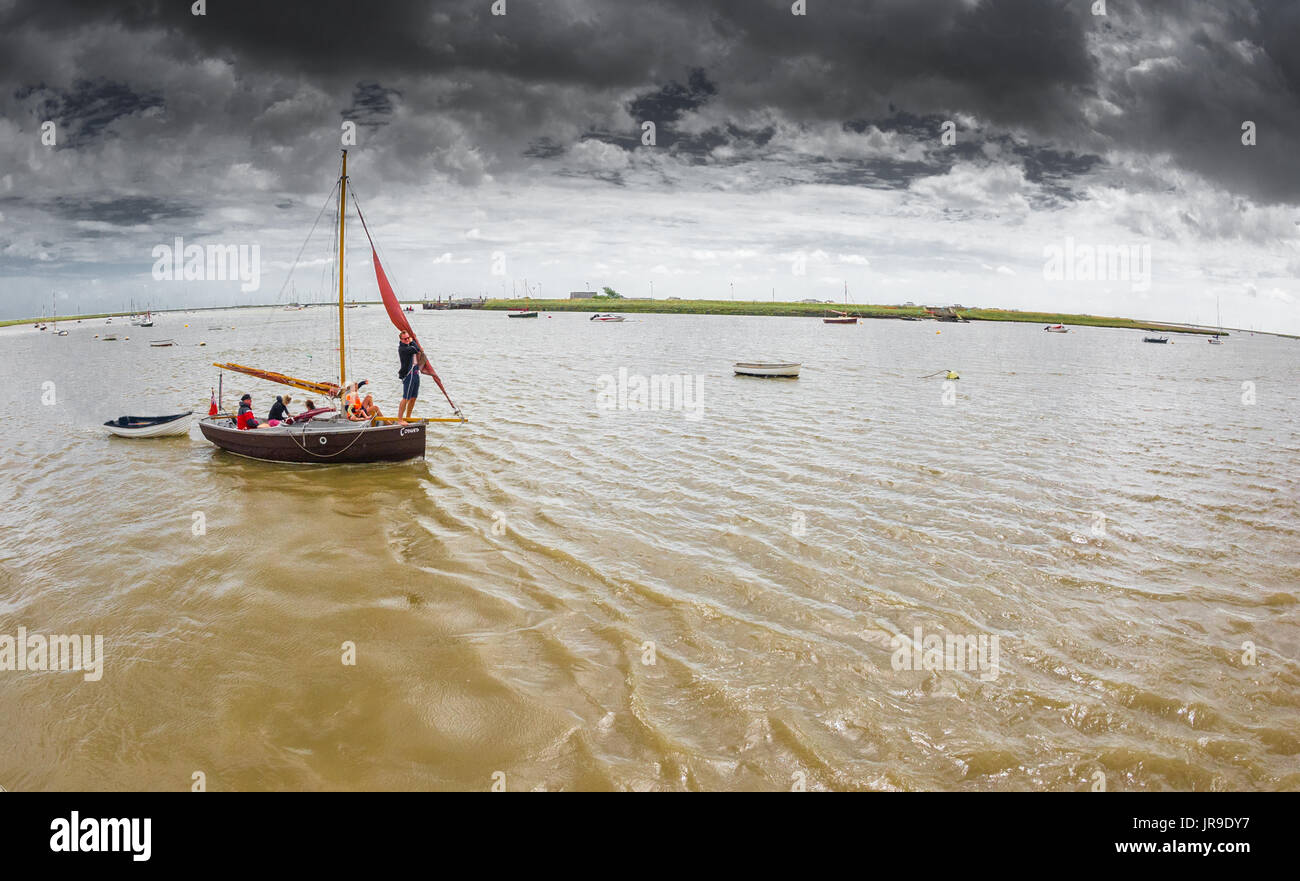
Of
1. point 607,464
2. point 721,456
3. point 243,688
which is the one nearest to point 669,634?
point 243,688

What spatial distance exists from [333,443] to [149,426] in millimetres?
9621

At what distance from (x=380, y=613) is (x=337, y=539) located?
4438mm

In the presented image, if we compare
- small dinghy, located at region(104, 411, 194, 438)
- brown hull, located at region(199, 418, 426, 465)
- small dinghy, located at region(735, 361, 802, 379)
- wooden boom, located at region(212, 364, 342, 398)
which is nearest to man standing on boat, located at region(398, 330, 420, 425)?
brown hull, located at region(199, 418, 426, 465)

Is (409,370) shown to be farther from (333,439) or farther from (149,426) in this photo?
(149,426)

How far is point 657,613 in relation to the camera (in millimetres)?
10203

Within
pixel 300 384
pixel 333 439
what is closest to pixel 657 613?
pixel 333 439

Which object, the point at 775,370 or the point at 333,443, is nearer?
the point at 333,443

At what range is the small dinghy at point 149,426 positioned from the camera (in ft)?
77.7

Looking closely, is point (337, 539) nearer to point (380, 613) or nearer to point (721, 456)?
point (380, 613)

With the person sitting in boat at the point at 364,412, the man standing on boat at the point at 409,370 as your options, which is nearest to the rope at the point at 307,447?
the person sitting in boat at the point at 364,412

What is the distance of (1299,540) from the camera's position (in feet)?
45.2

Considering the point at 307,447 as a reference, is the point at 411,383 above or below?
above

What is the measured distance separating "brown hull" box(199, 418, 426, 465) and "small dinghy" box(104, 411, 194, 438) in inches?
199

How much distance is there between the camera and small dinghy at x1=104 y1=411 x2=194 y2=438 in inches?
932
